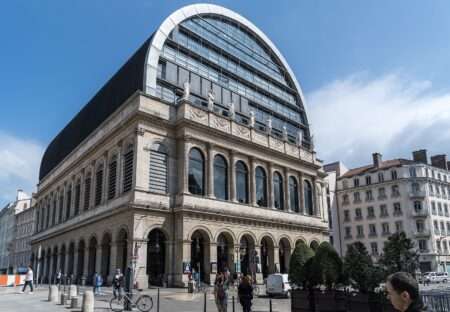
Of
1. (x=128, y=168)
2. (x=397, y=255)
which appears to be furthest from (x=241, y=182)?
(x=397, y=255)

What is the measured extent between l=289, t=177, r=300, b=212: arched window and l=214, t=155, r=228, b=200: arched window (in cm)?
1052

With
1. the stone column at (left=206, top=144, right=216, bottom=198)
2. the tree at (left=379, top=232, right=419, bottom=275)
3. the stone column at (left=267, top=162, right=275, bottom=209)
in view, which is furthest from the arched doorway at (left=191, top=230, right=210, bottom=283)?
the tree at (left=379, top=232, right=419, bottom=275)

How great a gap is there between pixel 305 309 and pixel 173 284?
17762mm

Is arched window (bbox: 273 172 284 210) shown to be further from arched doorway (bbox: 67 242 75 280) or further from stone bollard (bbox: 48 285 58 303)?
stone bollard (bbox: 48 285 58 303)

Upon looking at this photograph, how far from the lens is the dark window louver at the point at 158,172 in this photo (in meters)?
32.7

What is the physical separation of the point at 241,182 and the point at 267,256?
8053 mm

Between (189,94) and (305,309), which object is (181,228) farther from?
(305,309)

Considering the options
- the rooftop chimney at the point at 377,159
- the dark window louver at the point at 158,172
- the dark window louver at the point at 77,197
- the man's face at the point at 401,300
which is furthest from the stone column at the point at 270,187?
the man's face at the point at 401,300

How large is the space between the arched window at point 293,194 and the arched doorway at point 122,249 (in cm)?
1966

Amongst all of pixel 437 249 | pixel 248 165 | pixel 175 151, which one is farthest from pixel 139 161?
pixel 437 249

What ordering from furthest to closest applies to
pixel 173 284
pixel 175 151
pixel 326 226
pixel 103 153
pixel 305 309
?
pixel 326 226 < pixel 103 153 < pixel 175 151 < pixel 173 284 < pixel 305 309

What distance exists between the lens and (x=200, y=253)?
3500cm

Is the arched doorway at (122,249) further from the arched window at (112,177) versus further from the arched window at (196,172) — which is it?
the arched window at (196,172)

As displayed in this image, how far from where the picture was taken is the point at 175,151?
34906 mm
